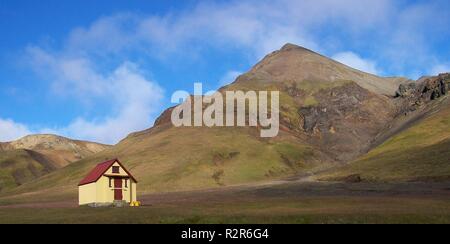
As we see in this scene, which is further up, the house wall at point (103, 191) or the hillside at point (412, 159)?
the hillside at point (412, 159)

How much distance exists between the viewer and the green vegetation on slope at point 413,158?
12044 cm

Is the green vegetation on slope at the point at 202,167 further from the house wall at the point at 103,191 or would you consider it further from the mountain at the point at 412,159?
the house wall at the point at 103,191

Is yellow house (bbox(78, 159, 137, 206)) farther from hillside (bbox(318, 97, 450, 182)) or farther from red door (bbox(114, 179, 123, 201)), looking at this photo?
hillside (bbox(318, 97, 450, 182))

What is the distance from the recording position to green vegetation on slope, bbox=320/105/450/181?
120 meters

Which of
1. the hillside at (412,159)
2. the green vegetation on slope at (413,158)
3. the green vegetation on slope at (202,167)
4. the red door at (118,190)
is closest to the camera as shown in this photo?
the red door at (118,190)

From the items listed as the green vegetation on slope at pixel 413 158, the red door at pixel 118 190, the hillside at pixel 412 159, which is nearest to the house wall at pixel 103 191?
the red door at pixel 118 190

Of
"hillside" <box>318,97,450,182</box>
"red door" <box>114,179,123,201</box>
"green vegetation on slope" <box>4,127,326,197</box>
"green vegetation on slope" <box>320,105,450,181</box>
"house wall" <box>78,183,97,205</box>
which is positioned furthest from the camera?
"green vegetation on slope" <box>4,127,326,197</box>

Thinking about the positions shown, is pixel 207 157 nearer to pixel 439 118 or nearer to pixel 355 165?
pixel 355 165

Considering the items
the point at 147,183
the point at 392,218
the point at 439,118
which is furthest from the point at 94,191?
the point at 439,118

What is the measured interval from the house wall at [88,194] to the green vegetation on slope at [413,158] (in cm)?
7254

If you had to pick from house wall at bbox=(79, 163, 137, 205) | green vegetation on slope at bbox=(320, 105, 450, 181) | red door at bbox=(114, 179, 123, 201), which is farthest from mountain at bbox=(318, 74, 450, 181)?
red door at bbox=(114, 179, 123, 201)

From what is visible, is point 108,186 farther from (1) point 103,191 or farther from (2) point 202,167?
(2) point 202,167
